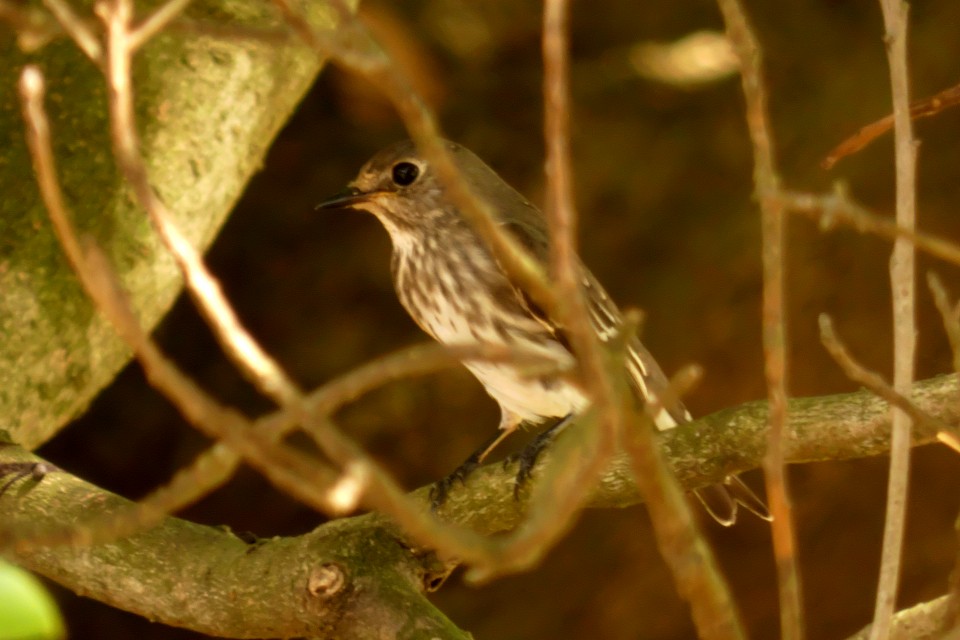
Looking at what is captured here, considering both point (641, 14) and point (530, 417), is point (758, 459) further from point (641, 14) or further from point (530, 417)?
point (641, 14)

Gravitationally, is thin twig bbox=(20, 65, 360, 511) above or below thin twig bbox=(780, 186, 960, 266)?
below

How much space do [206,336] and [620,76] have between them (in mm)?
1754

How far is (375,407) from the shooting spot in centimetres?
453

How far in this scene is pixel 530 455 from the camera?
8.82ft

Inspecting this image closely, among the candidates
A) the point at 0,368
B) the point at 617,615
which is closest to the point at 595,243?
the point at 617,615

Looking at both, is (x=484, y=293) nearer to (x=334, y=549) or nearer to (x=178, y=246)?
(x=334, y=549)

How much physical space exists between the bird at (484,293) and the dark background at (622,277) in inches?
45.5

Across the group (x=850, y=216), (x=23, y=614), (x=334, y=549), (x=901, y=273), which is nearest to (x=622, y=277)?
(x=334, y=549)

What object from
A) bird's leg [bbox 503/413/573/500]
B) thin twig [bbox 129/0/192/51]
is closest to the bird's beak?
bird's leg [bbox 503/413/573/500]

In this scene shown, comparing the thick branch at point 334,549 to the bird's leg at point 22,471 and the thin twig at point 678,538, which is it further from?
the thin twig at point 678,538

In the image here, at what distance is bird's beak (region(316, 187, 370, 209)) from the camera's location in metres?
3.30

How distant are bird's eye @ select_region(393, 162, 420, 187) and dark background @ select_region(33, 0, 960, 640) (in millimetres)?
1208

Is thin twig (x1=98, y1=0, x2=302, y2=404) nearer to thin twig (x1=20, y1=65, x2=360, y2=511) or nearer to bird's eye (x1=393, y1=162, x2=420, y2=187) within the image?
thin twig (x1=20, y1=65, x2=360, y2=511)

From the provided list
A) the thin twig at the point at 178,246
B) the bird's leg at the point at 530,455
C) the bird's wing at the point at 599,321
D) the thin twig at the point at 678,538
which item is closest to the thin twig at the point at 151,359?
the thin twig at the point at 178,246
